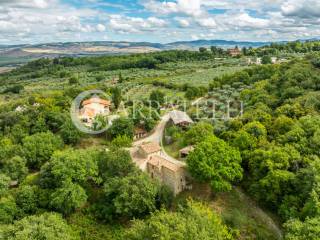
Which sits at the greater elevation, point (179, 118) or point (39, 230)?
point (179, 118)

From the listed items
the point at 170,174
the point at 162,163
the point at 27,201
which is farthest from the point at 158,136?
the point at 27,201

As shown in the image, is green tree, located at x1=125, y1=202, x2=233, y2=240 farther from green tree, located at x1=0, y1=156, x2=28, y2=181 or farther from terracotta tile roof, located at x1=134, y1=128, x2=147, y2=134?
terracotta tile roof, located at x1=134, y1=128, x2=147, y2=134

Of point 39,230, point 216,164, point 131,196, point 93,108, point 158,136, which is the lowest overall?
point 39,230

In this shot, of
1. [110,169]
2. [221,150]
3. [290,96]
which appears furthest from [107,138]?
[290,96]

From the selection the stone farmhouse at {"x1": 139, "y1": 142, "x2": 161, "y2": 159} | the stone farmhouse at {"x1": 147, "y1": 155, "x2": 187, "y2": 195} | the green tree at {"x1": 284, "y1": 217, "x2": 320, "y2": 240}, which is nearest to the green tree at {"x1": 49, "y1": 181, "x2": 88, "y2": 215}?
the stone farmhouse at {"x1": 147, "y1": 155, "x2": 187, "y2": 195}

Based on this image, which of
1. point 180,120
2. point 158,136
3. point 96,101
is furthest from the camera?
point 96,101

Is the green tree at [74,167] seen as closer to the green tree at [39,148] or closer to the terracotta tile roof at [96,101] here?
the green tree at [39,148]

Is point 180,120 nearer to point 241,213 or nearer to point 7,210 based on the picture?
point 241,213
